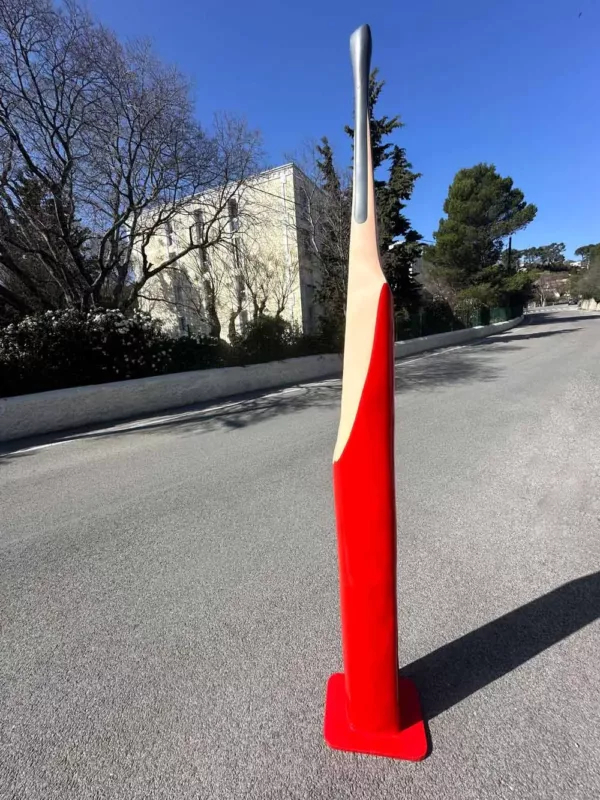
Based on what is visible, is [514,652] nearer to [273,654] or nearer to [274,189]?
[273,654]

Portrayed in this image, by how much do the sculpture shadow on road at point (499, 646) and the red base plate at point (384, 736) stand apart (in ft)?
0.31

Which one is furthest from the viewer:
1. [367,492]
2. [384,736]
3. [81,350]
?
[81,350]

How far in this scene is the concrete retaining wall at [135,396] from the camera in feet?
23.4

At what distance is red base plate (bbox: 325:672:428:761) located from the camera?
1502 mm

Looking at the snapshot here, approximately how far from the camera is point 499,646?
2.01 m

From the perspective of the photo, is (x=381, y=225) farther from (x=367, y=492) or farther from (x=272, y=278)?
(x=367, y=492)

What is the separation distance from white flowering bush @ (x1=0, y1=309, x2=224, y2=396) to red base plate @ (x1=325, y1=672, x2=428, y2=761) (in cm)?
833

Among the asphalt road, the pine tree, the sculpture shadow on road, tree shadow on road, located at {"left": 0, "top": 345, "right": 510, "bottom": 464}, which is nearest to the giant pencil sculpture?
the asphalt road

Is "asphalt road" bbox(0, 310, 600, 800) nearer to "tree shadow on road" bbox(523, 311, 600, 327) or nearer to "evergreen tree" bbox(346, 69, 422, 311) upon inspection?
"evergreen tree" bbox(346, 69, 422, 311)

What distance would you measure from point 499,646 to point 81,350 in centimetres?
895

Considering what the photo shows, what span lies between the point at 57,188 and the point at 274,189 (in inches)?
466

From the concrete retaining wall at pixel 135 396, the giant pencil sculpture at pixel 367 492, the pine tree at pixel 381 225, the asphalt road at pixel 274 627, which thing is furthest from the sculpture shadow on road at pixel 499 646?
the pine tree at pixel 381 225

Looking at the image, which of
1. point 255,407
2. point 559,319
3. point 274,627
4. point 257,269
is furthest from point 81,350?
point 559,319

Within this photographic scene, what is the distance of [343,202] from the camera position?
16.1 meters
